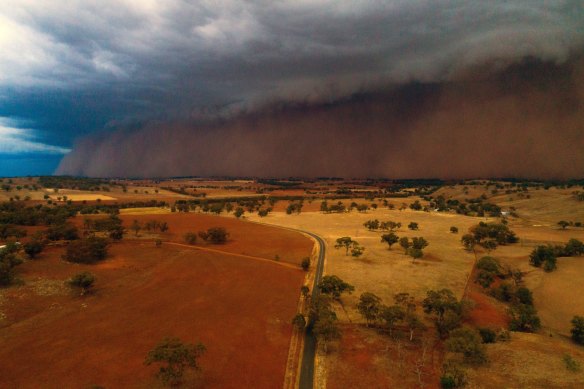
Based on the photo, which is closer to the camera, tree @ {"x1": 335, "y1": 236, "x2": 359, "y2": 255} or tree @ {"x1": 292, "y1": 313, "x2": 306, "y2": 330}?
tree @ {"x1": 292, "y1": 313, "x2": 306, "y2": 330}

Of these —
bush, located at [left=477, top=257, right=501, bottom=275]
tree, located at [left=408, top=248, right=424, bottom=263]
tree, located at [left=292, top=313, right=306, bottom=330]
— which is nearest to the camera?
tree, located at [left=292, top=313, right=306, bottom=330]

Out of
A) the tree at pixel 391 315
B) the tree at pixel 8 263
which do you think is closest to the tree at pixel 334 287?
the tree at pixel 391 315

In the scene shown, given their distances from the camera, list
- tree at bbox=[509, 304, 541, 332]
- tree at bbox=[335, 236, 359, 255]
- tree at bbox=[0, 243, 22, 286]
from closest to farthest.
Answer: tree at bbox=[509, 304, 541, 332] → tree at bbox=[0, 243, 22, 286] → tree at bbox=[335, 236, 359, 255]

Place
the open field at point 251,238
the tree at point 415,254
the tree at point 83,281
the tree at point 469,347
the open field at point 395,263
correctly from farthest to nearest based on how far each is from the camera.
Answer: the open field at point 251,238, the tree at point 415,254, the open field at point 395,263, the tree at point 83,281, the tree at point 469,347

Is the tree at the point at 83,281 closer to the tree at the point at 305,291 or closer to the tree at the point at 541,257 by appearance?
the tree at the point at 305,291

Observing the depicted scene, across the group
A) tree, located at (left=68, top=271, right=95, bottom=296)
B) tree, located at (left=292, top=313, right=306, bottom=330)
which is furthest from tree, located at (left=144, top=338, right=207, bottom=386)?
tree, located at (left=68, top=271, right=95, bottom=296)

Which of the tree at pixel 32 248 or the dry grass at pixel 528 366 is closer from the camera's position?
the dry grass at pixel 528 366

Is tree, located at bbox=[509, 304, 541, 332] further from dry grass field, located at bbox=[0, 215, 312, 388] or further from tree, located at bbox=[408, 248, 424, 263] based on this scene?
dry grass field, located at bbox=[0, 215, 312, 388]
